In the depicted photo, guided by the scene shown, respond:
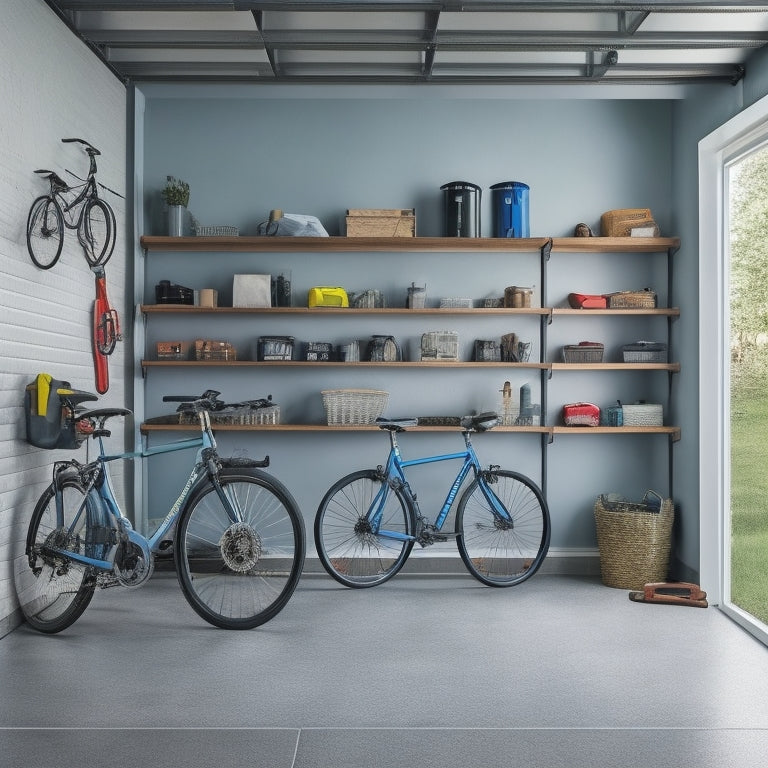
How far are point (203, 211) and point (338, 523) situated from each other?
7.72 ft

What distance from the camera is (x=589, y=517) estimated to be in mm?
5496

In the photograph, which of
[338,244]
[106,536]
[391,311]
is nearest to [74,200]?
[338,244]

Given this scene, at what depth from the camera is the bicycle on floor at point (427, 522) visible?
4910 mm

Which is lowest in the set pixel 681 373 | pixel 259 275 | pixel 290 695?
pixel 290 695

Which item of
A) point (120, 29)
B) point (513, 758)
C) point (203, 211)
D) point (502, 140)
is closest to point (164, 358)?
point (203, 211)

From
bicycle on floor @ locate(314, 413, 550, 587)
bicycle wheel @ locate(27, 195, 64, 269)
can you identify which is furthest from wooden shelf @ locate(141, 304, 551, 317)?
bicycle wheel @ locate(27, 195, 64, 269)

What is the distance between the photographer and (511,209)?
5.28 meters

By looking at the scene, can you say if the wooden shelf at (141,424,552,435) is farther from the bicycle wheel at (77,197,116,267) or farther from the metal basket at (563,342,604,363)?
the bicycle wheel at (77,197,116,267)

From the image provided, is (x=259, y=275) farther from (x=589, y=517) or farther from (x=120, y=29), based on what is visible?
(x=589, y=517)

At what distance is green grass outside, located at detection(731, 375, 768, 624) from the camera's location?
4293 millimetres

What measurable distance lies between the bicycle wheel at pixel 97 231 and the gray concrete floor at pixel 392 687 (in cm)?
204

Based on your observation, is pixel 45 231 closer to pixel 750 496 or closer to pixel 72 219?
pixel 72 219

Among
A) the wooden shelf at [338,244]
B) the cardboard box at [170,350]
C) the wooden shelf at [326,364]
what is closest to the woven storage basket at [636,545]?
the wooden shelf at [326,364]

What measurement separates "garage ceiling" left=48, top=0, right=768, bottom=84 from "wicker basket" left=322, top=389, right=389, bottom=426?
1.99 metres
